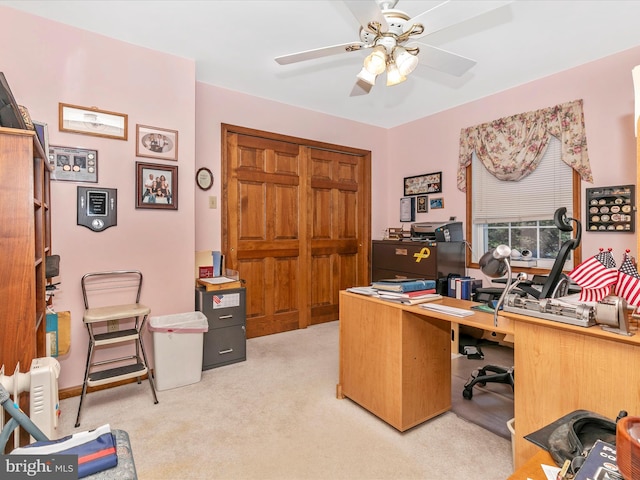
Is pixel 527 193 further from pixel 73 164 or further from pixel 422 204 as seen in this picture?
pixel 73 164

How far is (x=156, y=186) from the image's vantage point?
2865 millimetres

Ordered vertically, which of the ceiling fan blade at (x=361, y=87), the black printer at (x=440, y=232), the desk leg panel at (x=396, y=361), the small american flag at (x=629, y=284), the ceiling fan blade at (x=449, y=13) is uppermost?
the ceiling fan blade at (x=449, y=13)

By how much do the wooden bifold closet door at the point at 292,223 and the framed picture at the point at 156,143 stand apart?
75cm

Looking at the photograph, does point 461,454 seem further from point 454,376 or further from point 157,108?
point 157,108

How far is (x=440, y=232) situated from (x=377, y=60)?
91.3 inches

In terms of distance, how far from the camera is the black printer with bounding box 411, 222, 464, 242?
12.7 ft

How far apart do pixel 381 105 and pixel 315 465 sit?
12.0ft

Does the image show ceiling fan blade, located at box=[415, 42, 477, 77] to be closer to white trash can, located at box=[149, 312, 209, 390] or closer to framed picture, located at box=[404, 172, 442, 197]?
framed picture, located at box=[404, 172, 442, 197]

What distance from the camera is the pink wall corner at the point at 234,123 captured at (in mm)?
3512

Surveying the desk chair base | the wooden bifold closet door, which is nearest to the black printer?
the wooden bifold closet door

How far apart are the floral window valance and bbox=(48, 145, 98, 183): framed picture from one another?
3621mm

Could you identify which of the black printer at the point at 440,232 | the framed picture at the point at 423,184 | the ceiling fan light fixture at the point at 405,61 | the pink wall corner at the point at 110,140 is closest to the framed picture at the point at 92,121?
the pink wall corner at the point at 110,140

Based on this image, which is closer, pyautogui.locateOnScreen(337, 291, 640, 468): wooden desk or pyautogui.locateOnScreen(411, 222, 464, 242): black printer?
pyautogui.locateOnScreen(337, 291, 640, 468): wooden desk

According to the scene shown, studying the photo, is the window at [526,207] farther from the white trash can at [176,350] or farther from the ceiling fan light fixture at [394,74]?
the white trash can at [176,350]
